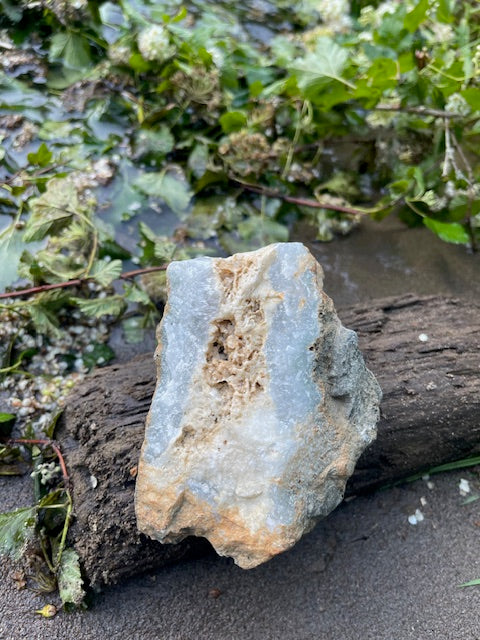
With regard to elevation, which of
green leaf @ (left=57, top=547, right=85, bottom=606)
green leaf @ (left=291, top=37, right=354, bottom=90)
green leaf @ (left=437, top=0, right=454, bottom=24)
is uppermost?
green leaf @ (left=437, top=0, right=454, bottom=24)

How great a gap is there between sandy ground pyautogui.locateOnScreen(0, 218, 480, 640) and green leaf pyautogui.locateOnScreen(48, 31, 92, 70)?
1.82 meters

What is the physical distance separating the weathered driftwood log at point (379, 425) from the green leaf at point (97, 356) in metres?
0.22

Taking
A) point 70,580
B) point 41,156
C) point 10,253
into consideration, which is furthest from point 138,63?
point 70,580

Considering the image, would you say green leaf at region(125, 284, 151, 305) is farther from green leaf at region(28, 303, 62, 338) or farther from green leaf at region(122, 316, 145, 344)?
green leaf at region(28, 303, 62, 338)

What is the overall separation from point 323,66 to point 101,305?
1149 millimetres

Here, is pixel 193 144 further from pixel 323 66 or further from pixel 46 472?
pixel 46 472

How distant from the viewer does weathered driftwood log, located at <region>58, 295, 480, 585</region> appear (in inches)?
55.1

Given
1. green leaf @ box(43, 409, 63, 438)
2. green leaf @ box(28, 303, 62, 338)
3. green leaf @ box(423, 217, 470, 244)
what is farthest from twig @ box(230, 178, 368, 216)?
green leaf @ box(43, 409, 63, 438)

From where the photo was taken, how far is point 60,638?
1.41 m

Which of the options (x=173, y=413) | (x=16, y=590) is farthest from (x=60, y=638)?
(x=173, y=413)

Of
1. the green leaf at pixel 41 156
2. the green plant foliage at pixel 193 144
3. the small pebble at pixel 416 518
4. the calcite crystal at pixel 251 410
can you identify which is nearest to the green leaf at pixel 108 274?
the green plant foliage at pixel 193 144

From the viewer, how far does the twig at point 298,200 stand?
218 cm

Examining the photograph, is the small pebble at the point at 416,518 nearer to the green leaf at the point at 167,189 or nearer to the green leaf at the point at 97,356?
the green leaf at the point at 97,356

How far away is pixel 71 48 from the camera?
254 cm
